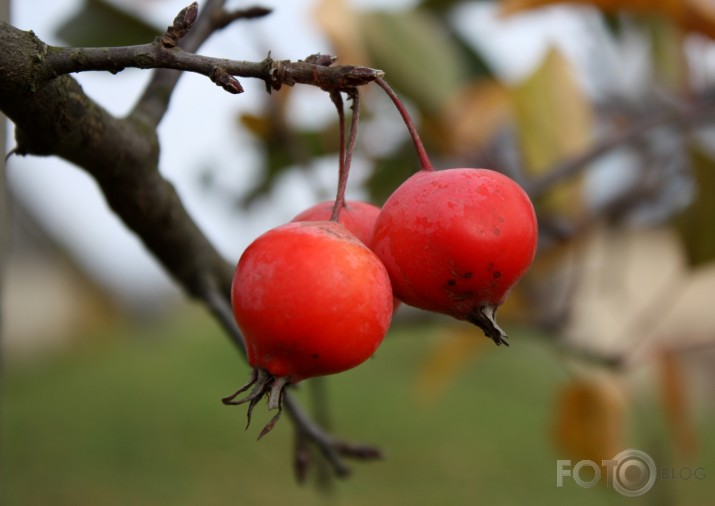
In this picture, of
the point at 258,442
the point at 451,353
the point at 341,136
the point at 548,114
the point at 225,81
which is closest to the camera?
the point at 225,81

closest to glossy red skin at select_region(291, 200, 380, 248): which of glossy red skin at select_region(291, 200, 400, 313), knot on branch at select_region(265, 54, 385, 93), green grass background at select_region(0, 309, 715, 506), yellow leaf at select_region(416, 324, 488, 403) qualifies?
glossy red skin at select_region(291, 200, 400, 313)

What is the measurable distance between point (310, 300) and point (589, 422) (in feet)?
3.19

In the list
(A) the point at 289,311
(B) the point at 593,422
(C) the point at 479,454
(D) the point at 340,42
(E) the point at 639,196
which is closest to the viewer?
(A) the point at 289,311

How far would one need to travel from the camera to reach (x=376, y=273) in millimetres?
439

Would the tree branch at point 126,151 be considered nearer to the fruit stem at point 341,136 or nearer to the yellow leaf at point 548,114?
the fruit stem at point 341,136

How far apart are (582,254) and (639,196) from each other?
370mm

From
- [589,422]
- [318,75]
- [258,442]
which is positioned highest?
[318,75]

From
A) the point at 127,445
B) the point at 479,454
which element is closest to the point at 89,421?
the point at 127,445

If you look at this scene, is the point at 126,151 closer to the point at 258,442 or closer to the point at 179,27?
the point at 179,27

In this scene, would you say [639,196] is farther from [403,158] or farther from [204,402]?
[204,402]

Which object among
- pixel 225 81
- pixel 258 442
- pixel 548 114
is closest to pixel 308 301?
pixel 225 81

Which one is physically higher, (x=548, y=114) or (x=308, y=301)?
(x=308, y=301)

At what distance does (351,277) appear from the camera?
16.7 inches

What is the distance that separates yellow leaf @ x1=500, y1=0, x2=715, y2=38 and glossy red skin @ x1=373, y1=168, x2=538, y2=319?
859 millimetres
